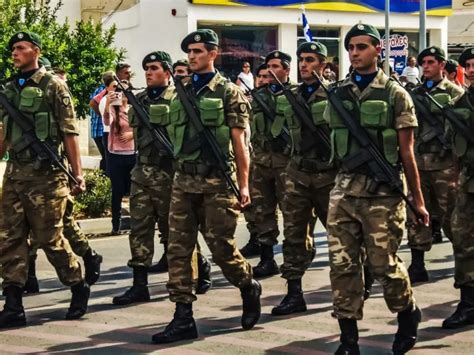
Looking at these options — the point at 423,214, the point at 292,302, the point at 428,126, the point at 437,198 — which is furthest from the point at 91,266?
the point at 423,214

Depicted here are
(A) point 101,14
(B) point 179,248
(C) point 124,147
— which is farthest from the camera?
(A) point 101,14

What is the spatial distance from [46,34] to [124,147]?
5.00 m

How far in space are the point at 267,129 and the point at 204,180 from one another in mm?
2694

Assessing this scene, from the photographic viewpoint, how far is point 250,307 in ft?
24.8

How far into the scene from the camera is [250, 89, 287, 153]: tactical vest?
981 cm

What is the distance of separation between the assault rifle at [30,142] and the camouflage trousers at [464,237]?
8.88 feet

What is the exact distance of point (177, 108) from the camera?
7.43 m

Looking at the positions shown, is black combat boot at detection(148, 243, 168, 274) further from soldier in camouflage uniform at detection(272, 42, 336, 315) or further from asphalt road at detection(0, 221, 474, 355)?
soldier in camouflage uniform at detection(272, 42, 336, 315)

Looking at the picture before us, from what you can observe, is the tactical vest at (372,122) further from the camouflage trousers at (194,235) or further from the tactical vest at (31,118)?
the tactical vest at (31,118)

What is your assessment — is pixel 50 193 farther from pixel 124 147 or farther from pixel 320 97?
pixel 124 147

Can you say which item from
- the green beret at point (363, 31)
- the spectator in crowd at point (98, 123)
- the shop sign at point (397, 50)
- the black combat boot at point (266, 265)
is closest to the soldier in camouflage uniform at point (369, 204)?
the green beret at point (363, 31)

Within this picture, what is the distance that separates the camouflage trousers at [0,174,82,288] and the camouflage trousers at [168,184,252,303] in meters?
0.94

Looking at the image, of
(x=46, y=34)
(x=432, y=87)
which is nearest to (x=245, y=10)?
(x=46, y=34)

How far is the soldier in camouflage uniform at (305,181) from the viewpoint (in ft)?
26.9
